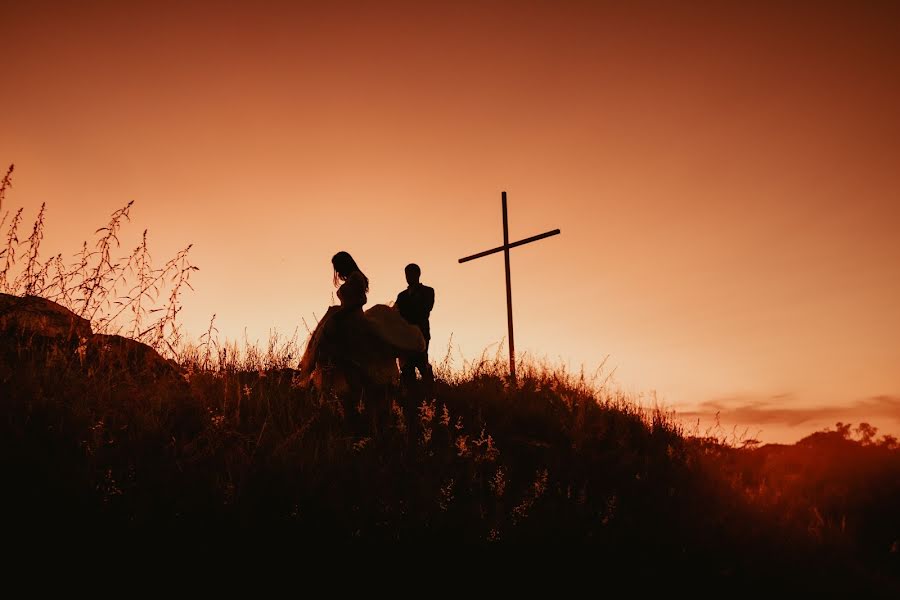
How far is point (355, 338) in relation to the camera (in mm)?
5727

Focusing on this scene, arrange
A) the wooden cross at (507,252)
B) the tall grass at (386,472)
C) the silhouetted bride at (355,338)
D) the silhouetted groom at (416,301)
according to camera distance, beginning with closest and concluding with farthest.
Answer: the tall grass at (386,472) < the silhouetted bride at (355,338) < the silhouetted groom at (416,301) < the wooden cross at (507,252)

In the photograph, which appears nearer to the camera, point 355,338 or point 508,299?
point 355,338

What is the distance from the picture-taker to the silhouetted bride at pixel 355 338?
559cm

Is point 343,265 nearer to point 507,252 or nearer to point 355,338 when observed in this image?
point 355,338

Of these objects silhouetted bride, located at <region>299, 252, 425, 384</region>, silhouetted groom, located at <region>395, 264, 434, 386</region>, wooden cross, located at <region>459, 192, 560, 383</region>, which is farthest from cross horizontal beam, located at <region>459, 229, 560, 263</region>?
silhouetted bride, located at <region>299, 252, 425, 384</region>

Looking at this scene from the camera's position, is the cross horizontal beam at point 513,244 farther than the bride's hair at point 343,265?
Yes

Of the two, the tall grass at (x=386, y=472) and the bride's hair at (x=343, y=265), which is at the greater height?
the bride's hair at (x=343, y=265)

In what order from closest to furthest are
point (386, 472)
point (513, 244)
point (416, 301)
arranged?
point (386, 472) < point (416, 301) < point (513, 244)

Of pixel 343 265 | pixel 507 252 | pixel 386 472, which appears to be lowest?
pixel 386 472

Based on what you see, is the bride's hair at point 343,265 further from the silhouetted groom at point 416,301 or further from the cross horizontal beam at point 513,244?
the cross horizontal beam at point 513,244

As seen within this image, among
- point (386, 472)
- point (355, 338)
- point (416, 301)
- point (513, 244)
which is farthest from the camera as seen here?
point (513, 244)

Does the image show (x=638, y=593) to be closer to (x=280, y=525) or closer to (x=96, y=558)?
(x=280, y=525)

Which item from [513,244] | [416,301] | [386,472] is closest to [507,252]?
[513,244]

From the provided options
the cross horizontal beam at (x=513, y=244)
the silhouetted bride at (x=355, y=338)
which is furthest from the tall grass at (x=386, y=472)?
the cross horizontal beam at (x=513, y=244)
